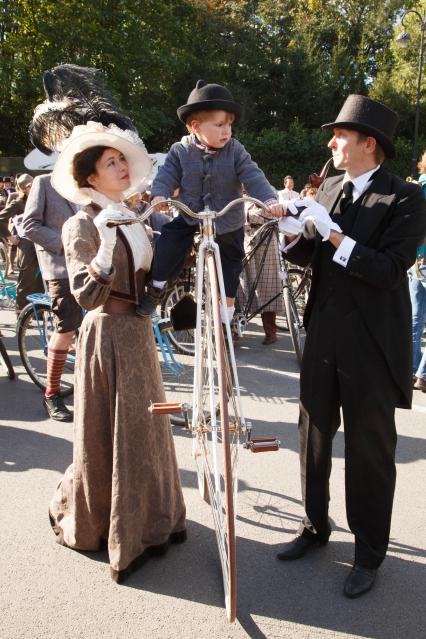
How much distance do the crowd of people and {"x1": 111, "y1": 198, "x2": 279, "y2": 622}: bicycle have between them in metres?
0.17

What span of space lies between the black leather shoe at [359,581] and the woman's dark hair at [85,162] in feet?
7.20

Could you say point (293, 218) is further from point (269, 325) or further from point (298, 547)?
point (269, 325)

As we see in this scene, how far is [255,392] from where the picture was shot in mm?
5793

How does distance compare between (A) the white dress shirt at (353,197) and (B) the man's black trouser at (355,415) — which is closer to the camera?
(A) the white dress shirt at (353,197)

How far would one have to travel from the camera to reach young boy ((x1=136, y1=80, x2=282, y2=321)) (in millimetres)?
3979

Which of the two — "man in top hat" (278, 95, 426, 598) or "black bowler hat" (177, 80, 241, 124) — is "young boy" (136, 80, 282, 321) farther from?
"man in top hat" (278, 95, 426, 598)

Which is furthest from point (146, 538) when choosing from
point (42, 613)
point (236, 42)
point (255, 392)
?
point (236, 42)

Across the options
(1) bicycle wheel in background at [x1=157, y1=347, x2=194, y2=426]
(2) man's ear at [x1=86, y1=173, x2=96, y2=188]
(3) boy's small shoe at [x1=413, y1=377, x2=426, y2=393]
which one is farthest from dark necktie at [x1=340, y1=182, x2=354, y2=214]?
(3) boy's small shoe at [x1=413, y1=377, x2=426, y2=393]

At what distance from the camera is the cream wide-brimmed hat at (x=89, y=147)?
279cm

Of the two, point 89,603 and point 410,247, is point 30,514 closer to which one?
point 89,603

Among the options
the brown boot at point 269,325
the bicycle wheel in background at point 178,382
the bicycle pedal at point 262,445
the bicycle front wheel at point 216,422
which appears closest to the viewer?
the bicycle front wheel at point 216,422

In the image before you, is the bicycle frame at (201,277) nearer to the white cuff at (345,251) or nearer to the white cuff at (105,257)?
the white cuff at (105,257)

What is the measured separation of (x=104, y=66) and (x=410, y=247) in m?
26.5

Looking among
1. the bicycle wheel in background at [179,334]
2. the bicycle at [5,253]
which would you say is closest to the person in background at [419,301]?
the bicycle wheel in background at [179,334]
